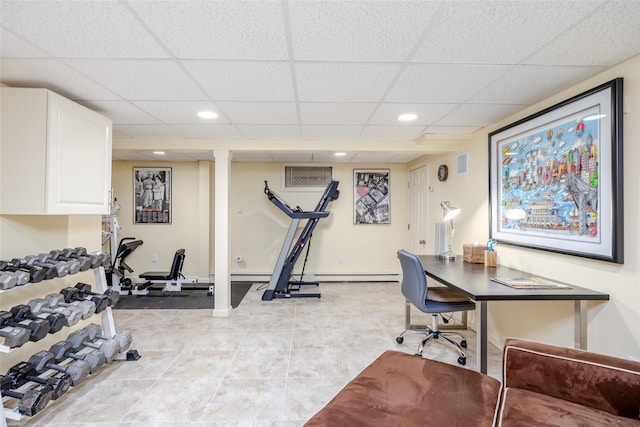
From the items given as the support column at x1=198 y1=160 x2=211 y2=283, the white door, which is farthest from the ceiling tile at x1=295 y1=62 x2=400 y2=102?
the support column at x1=198 y1=160 x2=211 y2=283

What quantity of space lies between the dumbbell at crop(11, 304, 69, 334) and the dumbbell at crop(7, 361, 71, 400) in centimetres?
30

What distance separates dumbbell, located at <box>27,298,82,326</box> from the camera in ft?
6.22

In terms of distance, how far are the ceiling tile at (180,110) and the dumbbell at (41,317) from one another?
160cm

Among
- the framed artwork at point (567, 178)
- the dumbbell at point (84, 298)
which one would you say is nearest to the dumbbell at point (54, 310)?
the dumbbell at point (84, 298)

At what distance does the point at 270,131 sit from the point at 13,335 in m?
2.47

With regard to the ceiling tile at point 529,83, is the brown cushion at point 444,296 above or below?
below

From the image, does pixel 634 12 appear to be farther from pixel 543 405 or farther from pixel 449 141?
pixel 449 141

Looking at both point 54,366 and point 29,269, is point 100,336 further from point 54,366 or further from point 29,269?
point 29,269

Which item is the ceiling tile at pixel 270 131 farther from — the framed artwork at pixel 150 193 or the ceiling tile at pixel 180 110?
the framed artwork at pixel 150 193

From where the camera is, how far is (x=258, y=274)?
5.25 meters

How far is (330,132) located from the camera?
3.21 metres

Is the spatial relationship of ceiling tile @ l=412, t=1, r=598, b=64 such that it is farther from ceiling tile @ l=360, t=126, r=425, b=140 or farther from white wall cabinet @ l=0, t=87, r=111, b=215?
white wall cabinet @ l=0, t=87, r=111, b=215

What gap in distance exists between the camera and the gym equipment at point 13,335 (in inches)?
63.1

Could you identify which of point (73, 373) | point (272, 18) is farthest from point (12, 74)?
point (73, 373)
